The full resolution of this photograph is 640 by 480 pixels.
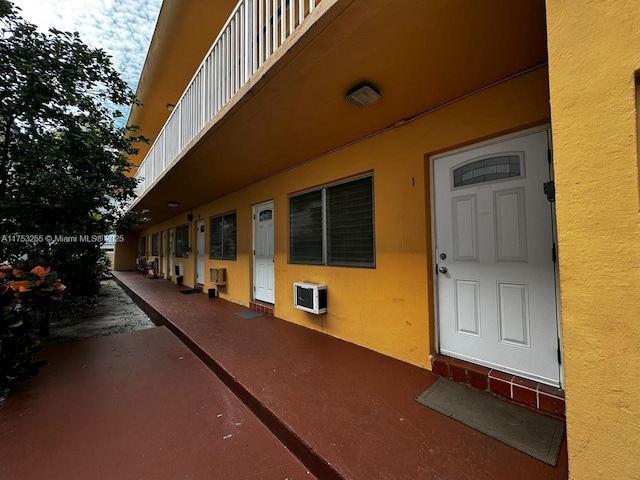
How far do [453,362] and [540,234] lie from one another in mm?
1230

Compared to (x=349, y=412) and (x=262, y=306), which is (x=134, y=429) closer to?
(x=349, y=412)

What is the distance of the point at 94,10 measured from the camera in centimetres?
404

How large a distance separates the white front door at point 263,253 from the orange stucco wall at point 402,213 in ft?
3.80

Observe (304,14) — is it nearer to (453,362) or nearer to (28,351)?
(453,362)

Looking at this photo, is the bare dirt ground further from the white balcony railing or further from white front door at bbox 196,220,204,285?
the white balcony railing

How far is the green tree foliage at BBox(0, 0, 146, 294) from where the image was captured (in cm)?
257

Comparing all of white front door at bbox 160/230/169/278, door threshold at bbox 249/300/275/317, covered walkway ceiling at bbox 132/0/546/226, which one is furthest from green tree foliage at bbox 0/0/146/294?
white front door at bbox 160/230/169/278

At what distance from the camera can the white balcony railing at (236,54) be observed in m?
2.10

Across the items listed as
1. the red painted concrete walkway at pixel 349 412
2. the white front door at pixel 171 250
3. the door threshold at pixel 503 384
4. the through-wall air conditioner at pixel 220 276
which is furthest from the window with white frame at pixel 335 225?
the white front door at pixel 171 250

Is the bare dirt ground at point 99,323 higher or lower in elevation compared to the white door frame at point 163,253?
lower

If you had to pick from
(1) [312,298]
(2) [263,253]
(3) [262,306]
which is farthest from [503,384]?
(2) [263,253]

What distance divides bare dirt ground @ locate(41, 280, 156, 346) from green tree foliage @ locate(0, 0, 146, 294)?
0.69 meters

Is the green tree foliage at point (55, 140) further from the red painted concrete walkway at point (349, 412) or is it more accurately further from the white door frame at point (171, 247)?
the white door frame at point (171, 247)

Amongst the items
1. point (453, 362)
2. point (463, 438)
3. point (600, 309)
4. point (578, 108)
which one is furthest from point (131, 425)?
point (578, 108)
